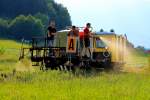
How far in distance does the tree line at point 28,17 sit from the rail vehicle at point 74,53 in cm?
10235

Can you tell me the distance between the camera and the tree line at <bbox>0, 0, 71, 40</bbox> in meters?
137

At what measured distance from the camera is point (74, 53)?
25.9 metres

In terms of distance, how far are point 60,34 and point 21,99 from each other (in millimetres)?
16836

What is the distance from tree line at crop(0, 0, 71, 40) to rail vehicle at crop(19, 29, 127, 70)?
102m

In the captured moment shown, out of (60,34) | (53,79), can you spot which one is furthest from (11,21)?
(53,79)

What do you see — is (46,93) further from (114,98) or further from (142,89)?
(142,89)

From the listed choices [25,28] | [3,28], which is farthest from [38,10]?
[25,28]

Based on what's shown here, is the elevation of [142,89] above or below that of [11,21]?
below

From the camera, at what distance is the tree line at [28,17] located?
136875 mm

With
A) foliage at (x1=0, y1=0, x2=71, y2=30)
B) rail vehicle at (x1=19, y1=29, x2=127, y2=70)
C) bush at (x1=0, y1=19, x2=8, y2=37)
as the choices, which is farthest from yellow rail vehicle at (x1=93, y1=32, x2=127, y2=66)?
foliage at (x1=0, y1=0, x2=71, y2=30)

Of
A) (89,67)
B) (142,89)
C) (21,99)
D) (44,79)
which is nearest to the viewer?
(21,99)

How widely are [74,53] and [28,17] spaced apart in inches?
4667

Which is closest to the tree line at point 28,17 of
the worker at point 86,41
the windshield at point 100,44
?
the windshield at point 100,44

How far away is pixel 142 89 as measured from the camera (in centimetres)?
1546
